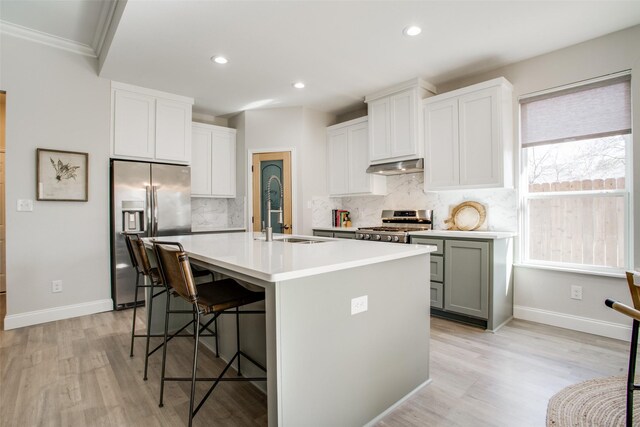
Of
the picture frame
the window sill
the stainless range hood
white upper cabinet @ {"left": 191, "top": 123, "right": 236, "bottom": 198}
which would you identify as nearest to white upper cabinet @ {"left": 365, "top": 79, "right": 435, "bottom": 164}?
the stainless range hood

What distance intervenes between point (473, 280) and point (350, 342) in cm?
200

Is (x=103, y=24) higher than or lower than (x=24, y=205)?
higher

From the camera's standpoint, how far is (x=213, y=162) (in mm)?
4891

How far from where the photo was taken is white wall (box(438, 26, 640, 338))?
2.72 metres

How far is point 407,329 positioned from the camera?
75.9 inches

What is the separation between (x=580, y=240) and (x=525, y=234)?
1.50 ft

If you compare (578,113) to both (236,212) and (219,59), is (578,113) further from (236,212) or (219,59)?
(236,212)

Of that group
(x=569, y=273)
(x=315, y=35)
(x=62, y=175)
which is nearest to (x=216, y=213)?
(x=62, y=175)

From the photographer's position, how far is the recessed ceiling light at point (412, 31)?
271 centimetres

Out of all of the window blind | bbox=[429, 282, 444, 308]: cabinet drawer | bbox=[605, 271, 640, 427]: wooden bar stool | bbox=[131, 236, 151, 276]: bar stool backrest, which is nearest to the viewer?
bbox=[605, 271, 640, 427]: wooden bar stool

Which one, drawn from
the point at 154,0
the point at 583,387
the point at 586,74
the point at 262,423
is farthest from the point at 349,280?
the point at 586,74

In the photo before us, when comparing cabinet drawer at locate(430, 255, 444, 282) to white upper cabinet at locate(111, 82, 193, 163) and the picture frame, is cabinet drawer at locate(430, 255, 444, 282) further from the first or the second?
the picture frame

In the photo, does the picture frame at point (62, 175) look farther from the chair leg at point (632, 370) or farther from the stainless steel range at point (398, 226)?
the chair leg at point (632, 370)

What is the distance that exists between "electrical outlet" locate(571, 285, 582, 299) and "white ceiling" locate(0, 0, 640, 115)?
231 centimetres
